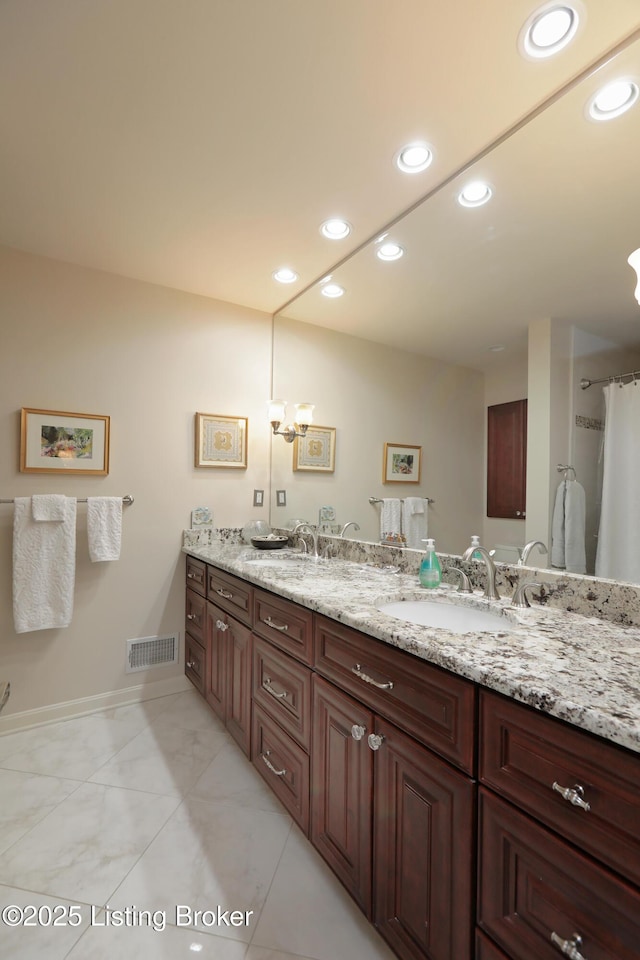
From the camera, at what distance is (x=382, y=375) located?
2.10 meters

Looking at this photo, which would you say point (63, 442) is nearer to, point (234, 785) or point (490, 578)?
point (234, 785)

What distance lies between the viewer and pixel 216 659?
2.14 metres

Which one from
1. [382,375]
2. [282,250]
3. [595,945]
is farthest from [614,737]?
[282,250]

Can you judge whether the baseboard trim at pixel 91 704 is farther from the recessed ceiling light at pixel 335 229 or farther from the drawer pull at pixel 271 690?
the recessed ceiling light at pixel 335 229

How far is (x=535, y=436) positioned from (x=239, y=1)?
1414mm

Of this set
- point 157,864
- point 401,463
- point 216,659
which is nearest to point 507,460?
point 401,463

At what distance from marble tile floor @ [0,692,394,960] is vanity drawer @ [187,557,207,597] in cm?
73

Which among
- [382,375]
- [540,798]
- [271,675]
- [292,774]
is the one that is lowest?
[292,774]

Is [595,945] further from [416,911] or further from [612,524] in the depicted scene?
[612,524]

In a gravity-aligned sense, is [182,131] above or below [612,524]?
above

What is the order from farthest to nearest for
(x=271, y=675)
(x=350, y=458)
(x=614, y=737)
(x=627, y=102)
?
(x=350, y=458) → (x=271, y=675) → (x=627, y=102) → (x=614, y=737)

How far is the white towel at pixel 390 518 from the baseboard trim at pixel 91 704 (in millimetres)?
1579

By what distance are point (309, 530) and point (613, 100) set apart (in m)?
2.10

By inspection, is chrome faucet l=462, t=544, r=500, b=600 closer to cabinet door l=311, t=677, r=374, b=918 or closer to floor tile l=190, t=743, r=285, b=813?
cabinet door l=311, t=677, r=374, b=918
